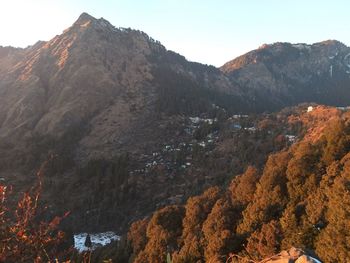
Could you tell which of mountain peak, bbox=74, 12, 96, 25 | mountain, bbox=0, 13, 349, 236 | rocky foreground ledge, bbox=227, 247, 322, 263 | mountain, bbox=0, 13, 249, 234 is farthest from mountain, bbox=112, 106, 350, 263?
mountain peak, bbox=74, 12, 96, 25

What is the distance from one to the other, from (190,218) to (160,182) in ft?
183

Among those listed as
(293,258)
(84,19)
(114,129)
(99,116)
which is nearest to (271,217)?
(293,258)

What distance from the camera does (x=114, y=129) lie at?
120 m

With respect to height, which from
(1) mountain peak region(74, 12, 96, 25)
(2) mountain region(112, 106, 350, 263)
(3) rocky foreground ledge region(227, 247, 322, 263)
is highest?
(1) mountain peak region(74, 12, 96, 25)

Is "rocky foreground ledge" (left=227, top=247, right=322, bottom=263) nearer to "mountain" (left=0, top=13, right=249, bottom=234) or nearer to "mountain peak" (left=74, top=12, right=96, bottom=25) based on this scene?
"mountain" (left=0, top=13, right=249, bottom=234)

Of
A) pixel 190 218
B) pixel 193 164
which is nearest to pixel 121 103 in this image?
pixel 193 164

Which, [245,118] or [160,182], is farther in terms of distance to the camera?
[245,118]

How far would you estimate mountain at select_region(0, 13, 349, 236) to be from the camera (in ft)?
286

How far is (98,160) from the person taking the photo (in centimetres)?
10106

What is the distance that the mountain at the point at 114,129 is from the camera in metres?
87.2

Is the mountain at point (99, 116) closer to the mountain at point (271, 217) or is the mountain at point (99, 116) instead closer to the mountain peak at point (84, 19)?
the mountain peak at point (84, 19)

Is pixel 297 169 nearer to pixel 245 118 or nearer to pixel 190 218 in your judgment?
pixel 190 218

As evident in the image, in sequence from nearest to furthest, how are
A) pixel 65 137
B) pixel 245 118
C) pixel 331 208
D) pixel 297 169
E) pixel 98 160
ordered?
1. pixel 331 208
2. pixel 297 169
3. pixel 98 160
4. pixel 65 137
5. pixel 245 118

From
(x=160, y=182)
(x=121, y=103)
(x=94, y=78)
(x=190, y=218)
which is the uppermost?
(x=94, y=78)
